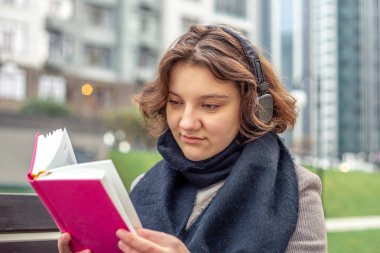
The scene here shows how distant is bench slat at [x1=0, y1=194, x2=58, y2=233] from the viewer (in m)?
1.82

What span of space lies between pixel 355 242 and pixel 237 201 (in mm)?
8397

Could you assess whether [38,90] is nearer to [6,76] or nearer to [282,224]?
[6,76]

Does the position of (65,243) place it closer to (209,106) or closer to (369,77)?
(209,106)

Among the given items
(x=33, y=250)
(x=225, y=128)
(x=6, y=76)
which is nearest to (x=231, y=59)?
(x=225, y=128)

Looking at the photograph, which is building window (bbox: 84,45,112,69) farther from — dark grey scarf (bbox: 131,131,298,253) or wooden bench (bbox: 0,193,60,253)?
dark grey scarf (bbox: 131,131,298,253)

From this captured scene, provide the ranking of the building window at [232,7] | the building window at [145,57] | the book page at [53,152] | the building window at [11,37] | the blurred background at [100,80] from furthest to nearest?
the building window at [232,7] < the building window at [145,57] < the building window at [11,37] < the blurred background at [100,80] < the book page at [53,152]

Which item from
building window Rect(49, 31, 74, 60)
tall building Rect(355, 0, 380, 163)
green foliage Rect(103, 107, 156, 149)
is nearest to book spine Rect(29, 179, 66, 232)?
green foliage Rect(103, 107, 156, 149)

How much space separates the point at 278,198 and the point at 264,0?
2347 inches

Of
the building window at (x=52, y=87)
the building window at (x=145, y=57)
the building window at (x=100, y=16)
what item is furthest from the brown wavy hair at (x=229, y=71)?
the building window at (x=145, y=57)

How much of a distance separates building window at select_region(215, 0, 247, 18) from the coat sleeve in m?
37.4

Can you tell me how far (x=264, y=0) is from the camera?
59.6 metres

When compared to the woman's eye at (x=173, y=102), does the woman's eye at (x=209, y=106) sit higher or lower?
lower

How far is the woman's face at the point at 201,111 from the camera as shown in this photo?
1.45m

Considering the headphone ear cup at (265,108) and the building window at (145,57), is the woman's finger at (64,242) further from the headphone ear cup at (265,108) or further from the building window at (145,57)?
the building window at (145,57)
